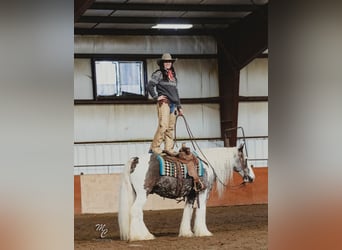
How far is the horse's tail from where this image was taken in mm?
7156

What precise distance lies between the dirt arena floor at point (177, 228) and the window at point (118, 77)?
9.24 ft

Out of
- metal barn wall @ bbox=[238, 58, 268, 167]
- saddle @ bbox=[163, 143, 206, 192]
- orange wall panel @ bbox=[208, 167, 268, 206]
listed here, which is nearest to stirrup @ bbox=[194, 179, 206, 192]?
saddle @ bbox=[163, 143, 206, 192]

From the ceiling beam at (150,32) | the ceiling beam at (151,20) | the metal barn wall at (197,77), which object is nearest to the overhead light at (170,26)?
the ceiling beam at (151,20)

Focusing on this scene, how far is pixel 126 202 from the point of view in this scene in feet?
23.5

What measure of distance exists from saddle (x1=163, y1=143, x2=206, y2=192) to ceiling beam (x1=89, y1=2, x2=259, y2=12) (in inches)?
161

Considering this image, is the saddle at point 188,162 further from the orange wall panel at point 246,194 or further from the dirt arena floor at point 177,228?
the orange wall panel at point 246,194

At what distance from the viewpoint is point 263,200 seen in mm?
11664

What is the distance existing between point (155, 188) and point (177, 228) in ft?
4.42
